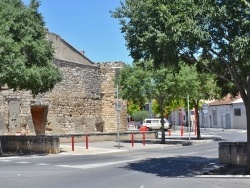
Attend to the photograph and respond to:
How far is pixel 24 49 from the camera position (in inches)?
805

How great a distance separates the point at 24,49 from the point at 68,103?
18.2 m

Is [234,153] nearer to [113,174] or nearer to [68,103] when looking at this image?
[113,174]

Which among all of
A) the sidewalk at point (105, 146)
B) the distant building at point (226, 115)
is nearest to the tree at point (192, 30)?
the sidewalk at point (105, 146)

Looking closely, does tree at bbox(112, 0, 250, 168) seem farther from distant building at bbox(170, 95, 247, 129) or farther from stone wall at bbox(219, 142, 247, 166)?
distant building at bbox(170, 95, 247, 129)

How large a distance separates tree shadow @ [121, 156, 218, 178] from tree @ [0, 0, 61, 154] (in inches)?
253

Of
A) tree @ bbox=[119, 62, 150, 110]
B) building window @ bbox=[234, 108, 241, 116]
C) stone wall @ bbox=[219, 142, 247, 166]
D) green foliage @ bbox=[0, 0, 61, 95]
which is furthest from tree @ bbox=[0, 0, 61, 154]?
building window @ bbox=[234, 108, 241, 116]

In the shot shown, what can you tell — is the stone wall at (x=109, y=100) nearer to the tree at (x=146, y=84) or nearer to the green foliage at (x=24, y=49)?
the tree at (x=146, y=84)

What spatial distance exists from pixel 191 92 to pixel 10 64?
13.9 m

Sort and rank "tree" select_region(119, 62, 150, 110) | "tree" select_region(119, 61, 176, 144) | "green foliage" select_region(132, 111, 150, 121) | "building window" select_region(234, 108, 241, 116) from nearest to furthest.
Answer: "tree" select_region(119, 61, 176, 144), "tree" select_region(119, 62, 150, 110), "building window" select_region(234, 108, 241, 116), "green foliage" select_region(132, 111, 150, 121)

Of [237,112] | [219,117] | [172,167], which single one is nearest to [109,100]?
[237,112]

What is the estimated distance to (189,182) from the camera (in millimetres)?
11883

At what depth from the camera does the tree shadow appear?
1393cm

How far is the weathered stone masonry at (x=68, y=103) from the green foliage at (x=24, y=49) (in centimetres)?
1203

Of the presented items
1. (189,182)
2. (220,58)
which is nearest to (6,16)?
(220,58)
